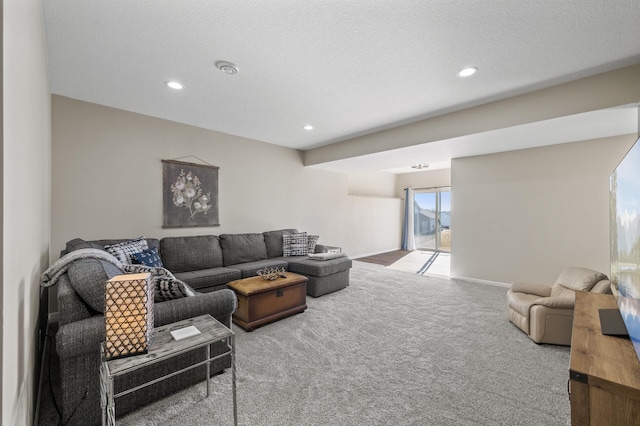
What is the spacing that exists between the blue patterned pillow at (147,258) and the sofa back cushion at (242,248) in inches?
38.2

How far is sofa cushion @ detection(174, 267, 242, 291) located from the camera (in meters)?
3.03

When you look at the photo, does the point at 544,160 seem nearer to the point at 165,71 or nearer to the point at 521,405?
the point at 521,405

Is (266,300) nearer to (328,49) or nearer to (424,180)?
(328,49)

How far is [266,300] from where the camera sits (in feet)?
9.24

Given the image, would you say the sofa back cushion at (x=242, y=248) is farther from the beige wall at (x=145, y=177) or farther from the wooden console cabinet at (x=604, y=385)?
the wooden console cabinet at (x=604, y=385)

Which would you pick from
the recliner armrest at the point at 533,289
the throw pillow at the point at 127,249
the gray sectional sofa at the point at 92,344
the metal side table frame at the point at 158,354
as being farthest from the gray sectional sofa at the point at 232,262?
the recliner armrest at the point at 533,289

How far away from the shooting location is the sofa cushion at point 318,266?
12.2ft

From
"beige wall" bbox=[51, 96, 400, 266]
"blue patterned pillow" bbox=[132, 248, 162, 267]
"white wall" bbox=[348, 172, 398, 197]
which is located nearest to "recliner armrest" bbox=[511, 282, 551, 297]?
"beige wall" bbox=[51, 96, 400, 266]

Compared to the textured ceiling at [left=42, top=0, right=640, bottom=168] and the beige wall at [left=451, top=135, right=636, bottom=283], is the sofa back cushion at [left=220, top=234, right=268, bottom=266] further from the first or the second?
the beige wall at [left=451, top=135, right=636, bottom=283]

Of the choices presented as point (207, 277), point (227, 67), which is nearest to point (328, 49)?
point (227, 67)

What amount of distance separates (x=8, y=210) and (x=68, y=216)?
290 cm

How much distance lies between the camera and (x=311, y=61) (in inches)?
89.7

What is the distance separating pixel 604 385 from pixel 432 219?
7892 mm

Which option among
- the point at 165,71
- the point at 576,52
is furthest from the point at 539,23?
the point at 165,71
